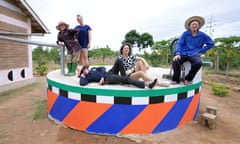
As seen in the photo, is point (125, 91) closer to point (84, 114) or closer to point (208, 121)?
point (84, 114)

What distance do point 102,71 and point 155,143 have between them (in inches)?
57.9

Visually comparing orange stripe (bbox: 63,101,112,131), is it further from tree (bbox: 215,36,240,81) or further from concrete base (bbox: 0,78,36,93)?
tree (bbox: 215,36,240,81)

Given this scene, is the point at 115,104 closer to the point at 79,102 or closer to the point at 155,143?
the point at 79,102

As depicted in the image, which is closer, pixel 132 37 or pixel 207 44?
pixel 207 44

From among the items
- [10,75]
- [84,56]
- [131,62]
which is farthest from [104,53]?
[131,62]

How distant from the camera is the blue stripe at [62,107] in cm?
230

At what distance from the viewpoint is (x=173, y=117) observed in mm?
2305

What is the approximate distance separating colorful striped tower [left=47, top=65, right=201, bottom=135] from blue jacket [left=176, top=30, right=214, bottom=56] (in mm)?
606

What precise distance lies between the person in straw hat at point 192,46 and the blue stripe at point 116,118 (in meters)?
0.95

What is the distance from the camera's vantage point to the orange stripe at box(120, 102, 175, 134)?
215 centimetres

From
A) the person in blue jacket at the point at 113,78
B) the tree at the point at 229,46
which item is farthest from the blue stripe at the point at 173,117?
the tree at the point at 229,46

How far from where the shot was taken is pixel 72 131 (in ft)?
7.57

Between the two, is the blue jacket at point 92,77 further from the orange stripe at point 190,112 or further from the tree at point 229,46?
the tree at point 229,46

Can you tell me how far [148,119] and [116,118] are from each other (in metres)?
0.42
